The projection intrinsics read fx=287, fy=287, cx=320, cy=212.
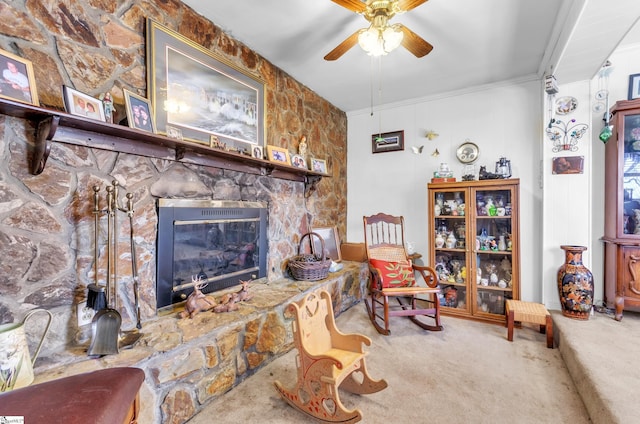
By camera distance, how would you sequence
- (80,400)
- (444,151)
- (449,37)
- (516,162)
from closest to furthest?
(80,400)
(449,37)
(516,162)
(444,151)

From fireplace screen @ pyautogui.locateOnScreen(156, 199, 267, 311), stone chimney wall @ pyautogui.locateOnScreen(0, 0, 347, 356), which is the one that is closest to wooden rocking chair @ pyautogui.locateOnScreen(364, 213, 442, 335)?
fireplace screen @ pyautogui.locateOnScreen(156, 199, 267, 311)

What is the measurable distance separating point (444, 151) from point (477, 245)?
1.24 metres

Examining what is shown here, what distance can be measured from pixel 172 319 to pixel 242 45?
92.1 inches

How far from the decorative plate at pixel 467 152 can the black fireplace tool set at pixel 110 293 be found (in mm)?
3437

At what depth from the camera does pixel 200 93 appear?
88.2 inches

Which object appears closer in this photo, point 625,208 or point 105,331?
point 105,331

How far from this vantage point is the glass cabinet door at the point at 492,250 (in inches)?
121

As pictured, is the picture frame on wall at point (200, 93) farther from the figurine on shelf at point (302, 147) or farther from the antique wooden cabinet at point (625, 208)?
the antique wooden cabinet at point (625, 208)

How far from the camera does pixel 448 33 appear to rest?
7.93ft

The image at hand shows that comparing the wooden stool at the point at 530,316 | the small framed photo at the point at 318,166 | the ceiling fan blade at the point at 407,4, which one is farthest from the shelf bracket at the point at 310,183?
the wooden stool at the point at 530,316

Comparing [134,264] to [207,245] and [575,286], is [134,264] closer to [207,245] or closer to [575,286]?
[207,245]

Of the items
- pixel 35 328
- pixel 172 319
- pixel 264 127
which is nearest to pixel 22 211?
pixel 35 328

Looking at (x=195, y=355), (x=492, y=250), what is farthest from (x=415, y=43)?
(x=195, y=355)

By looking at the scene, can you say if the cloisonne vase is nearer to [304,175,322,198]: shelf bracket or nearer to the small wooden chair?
the small wooden chair
